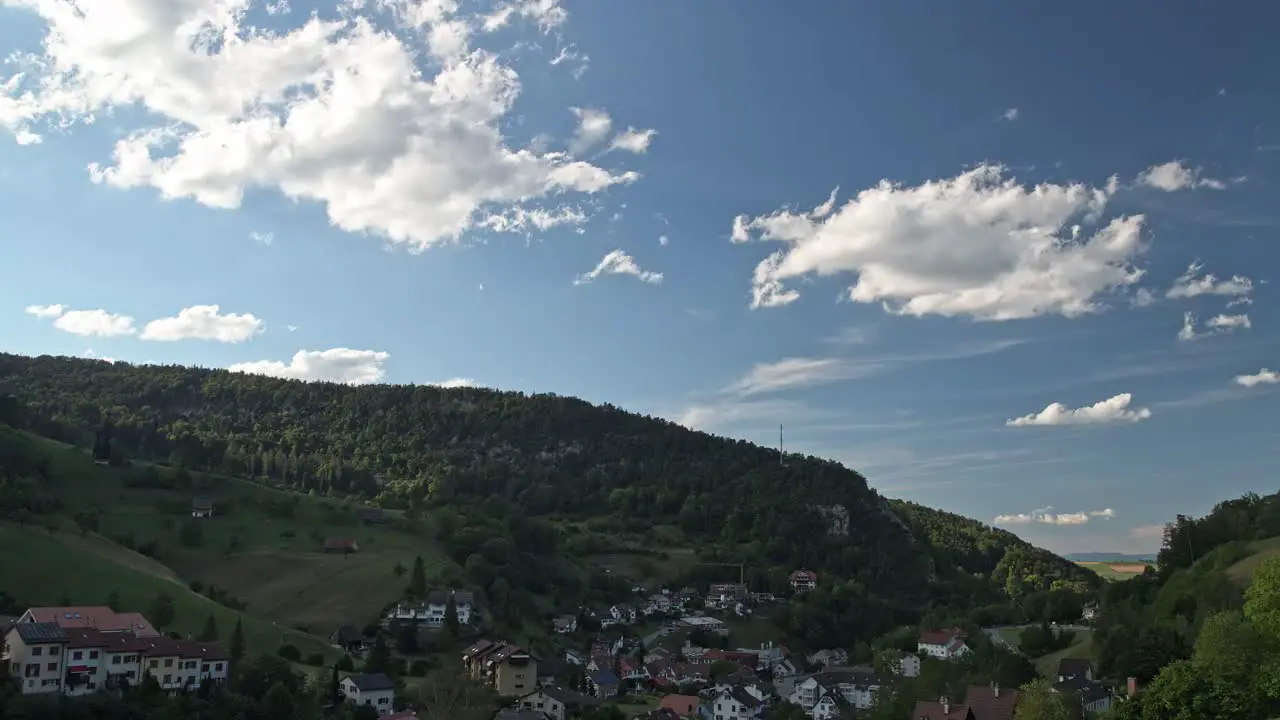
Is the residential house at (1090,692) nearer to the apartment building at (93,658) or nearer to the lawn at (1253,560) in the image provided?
the lawn at (1253,560)

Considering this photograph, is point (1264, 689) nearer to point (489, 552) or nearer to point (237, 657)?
point (237, 657)

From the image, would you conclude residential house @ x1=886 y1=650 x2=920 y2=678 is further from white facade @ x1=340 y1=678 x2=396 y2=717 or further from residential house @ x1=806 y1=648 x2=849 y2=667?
white facade @ x1=340 y1=678 x2=396 y2=717

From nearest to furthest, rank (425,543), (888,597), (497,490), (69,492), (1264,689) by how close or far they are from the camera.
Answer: (1264,689)
(69,492)
(425,543)
(888,597)
(497,490)

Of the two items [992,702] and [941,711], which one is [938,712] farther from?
[992,702]

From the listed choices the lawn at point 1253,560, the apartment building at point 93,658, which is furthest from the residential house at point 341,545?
the lawn at point 1253,560

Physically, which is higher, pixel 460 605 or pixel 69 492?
pixel 69 492

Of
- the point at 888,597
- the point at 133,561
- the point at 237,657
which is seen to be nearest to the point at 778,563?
the point at 888,597
